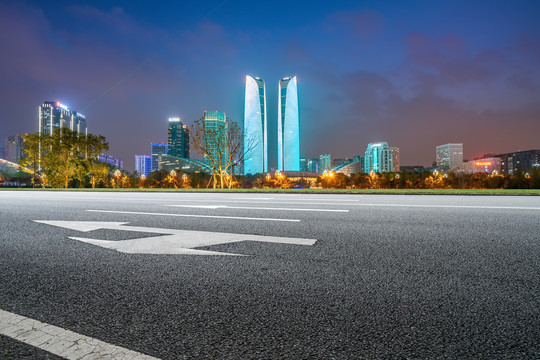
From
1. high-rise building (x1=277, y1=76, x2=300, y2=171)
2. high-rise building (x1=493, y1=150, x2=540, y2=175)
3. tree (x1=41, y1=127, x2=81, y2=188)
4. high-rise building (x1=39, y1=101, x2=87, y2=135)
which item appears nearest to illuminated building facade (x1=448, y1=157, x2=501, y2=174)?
tree (x1=41, y1=127, x2=81, y2=188)

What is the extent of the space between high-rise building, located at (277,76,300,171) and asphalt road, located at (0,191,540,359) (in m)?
155

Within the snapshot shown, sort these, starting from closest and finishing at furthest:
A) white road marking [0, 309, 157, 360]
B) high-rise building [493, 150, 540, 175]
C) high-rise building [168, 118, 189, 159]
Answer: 1. white road marking [0, 309, 157, 360]
2. high-rise building [493, 150, 540, 175]
3. high-rise building [168, 118, 189, 159]

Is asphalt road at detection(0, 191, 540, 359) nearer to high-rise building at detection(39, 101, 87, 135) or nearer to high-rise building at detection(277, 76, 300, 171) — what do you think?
high-rise building at detection(277, 76, 300, 171)

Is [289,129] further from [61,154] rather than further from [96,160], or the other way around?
[61,154]

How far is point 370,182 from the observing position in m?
58.2

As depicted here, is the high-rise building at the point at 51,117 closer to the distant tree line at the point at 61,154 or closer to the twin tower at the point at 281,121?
the twin tower at the point at 281,121

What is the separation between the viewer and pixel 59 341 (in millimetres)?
1572

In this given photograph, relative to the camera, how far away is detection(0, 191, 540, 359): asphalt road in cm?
152

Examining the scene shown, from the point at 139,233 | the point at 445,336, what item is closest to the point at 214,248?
the point at 139,233

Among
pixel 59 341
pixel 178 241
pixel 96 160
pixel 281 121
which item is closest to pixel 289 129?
pixel 281 121

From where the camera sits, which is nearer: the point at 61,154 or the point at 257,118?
the point at 61,154

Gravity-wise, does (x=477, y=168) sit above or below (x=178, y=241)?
above

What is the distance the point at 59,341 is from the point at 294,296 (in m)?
1.49

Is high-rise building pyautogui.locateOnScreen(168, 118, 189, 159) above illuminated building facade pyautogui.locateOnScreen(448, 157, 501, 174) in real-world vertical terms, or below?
above
